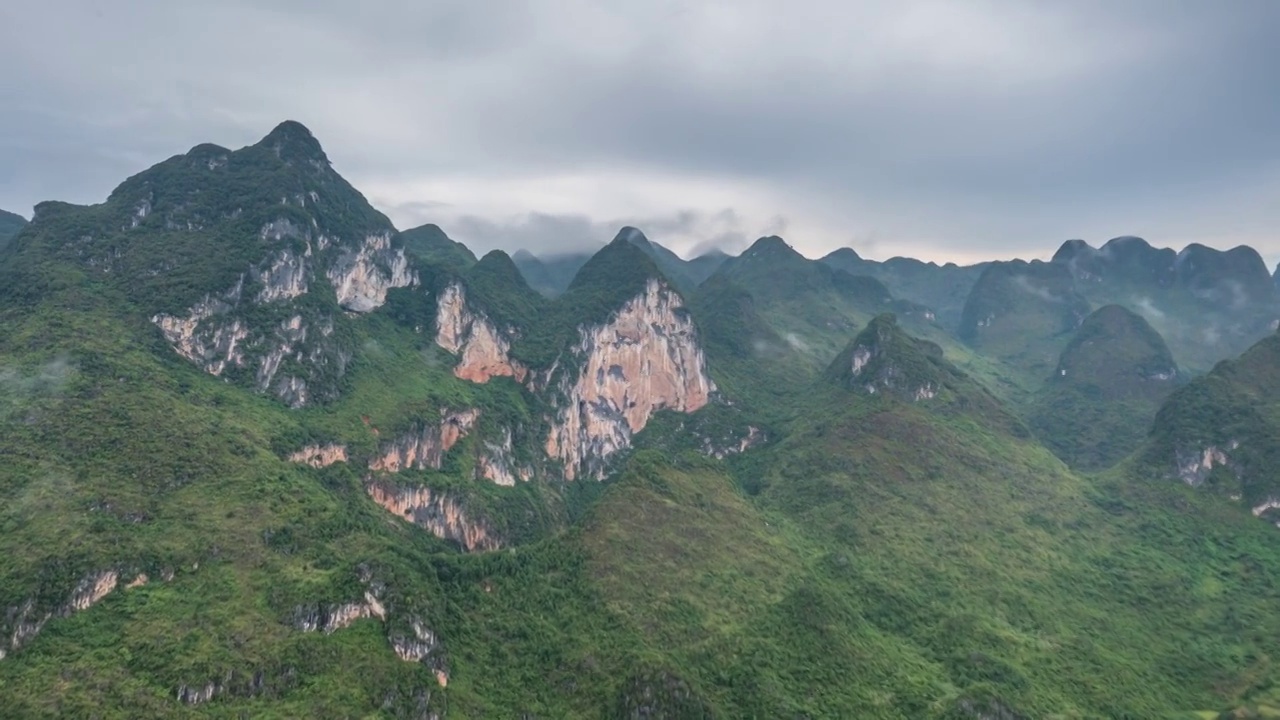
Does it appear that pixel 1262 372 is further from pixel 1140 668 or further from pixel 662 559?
pixel 662 559

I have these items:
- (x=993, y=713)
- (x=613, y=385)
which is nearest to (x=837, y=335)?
(x=613, y=385)

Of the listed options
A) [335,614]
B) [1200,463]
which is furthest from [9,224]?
[1200,463]

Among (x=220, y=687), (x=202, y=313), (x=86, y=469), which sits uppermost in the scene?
(x=202, y=313)

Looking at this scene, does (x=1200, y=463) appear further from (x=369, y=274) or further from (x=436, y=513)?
(x=369, y=274)

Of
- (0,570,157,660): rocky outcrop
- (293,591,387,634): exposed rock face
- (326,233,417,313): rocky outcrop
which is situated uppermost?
(326,233,417,313): rocky outcrop

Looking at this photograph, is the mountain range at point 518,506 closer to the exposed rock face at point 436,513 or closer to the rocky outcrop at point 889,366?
the exposed rock face at point 436,513

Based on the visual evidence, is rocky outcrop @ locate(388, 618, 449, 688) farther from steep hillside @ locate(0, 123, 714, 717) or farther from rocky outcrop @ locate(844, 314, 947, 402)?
rocky outcrop @ locate(844, 314, 947, 402)

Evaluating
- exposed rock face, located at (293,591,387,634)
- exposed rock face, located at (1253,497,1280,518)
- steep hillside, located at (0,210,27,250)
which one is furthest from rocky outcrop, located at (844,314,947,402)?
steep hillside, located at (0,210,27,250)
